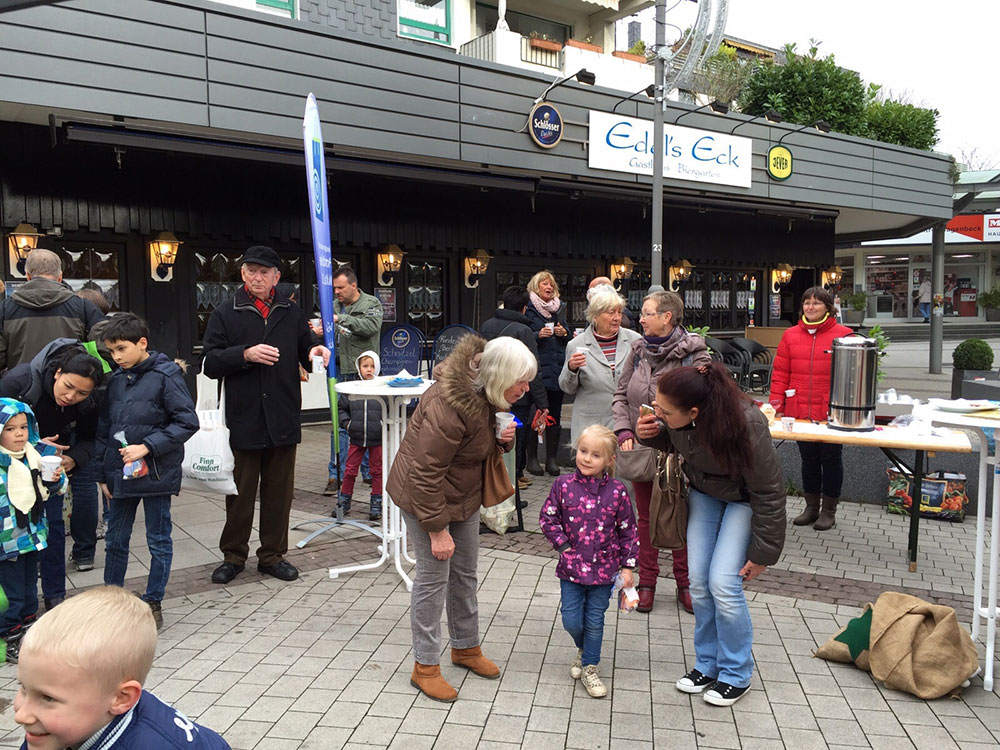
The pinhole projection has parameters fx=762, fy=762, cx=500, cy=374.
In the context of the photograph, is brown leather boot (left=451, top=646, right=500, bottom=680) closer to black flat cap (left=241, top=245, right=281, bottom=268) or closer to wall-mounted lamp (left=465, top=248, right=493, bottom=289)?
black flat cap (left=241, top=245, right=281, bottom=268)

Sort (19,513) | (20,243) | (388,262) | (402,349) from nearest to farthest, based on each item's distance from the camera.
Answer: (19,513) < (20,243) < (402,349) < (388,262)

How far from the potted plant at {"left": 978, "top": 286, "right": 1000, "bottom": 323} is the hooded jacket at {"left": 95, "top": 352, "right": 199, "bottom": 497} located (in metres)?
39.3

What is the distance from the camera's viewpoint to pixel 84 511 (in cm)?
506

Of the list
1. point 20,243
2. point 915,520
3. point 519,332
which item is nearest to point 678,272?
point 519,332

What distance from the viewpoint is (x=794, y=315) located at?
827 inches

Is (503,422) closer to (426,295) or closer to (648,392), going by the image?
(648,392)

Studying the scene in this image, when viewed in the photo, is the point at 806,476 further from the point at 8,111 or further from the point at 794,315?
the point at 794,315

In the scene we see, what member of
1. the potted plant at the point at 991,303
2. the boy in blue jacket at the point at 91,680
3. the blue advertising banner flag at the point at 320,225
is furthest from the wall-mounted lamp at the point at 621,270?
the potted plant at the point at 991,303

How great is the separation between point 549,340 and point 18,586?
15.5 feet

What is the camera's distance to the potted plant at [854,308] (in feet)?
105

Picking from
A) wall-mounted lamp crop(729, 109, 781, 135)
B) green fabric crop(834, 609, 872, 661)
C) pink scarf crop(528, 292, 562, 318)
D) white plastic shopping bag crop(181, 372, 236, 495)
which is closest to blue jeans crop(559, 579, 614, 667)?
green fabric crop(834, 609, 872, 661)

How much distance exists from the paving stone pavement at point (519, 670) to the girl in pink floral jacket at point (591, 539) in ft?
0.96

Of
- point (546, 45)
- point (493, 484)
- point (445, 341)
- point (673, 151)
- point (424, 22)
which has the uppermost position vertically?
point (546, 45)

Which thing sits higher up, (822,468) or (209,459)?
(209,459)
